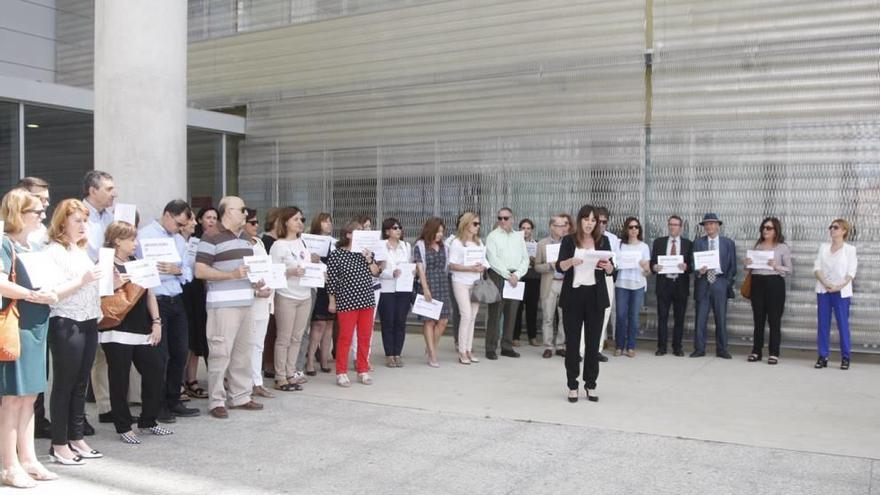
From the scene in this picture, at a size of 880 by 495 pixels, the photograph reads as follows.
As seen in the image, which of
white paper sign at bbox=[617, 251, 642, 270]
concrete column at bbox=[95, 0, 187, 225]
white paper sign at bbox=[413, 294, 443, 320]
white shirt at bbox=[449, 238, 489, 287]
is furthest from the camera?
white paper sign at bbox=[617, 251, 642, 270]

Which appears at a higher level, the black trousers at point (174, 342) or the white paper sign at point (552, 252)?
the white paper sign at point (552, 252)

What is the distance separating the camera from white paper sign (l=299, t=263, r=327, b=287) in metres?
7.75

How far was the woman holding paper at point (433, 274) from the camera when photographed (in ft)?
31.0

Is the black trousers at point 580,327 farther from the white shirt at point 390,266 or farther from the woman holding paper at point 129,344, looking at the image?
the woman holding paper at point 129,344

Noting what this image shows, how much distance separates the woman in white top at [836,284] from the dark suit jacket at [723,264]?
3.30 feet

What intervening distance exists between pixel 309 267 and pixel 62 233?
115 inches

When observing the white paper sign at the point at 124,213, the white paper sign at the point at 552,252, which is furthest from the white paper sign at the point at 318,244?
the white paper sign at the point at 552,252

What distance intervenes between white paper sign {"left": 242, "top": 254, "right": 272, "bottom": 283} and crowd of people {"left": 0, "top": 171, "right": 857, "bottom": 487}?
25mm

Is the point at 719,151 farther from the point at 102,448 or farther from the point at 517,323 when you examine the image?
the point at 102,448

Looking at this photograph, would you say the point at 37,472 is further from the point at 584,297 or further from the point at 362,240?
the point at 584,297

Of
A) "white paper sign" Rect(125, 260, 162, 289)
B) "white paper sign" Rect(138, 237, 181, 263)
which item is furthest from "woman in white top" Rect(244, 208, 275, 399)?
"white paper sign" Rect(125, 260, 162, 289)

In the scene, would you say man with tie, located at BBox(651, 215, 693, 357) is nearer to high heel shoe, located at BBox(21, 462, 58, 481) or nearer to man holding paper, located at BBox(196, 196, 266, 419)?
man holding paper, located at BBox(196, 196, 266, 419)

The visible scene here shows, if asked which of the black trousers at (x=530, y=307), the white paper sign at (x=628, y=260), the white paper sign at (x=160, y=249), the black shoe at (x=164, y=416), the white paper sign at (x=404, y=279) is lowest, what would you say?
the black shoe at (x=164, y=416)

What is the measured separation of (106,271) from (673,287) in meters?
7.35
